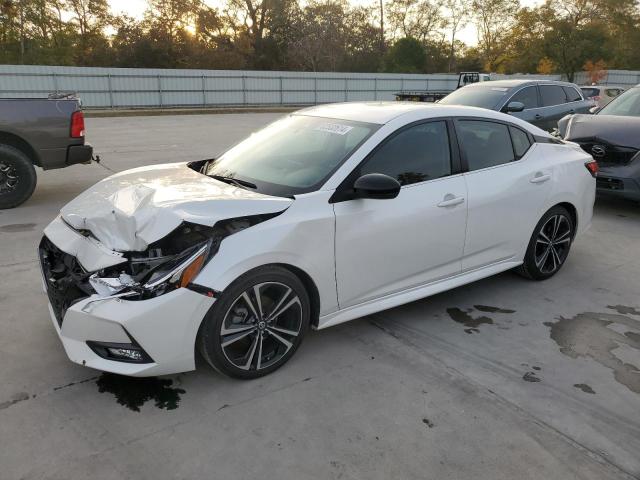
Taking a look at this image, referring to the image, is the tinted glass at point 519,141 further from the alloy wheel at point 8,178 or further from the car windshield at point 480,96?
the alloy wheel at point 8,178

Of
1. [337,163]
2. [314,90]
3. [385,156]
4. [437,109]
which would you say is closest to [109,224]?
[337,163]

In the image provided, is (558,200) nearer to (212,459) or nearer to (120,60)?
(212,459)

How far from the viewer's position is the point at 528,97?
10.4 m

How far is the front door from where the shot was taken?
11.3 ft

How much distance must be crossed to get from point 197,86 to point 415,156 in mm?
25958

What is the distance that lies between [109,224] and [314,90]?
2903 centimetres

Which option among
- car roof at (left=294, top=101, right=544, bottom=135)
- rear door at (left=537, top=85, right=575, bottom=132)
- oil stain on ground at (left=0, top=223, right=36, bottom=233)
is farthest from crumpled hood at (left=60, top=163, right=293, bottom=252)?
rear door at (left=537, top=85, right=575, bottom=132)

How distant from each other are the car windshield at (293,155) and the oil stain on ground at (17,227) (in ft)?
10.1

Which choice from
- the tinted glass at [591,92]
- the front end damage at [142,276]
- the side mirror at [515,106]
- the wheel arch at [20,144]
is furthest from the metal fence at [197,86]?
the front end damage at [142,276]

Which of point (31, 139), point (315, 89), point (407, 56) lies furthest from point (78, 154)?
point (407, 56)

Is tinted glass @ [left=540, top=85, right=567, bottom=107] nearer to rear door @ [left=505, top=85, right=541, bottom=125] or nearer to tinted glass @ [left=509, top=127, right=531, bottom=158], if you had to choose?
rear door @ [left=505, top=85, right=541, bottom=125]

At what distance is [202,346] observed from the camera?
301 centimetres

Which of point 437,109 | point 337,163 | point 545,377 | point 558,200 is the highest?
point 437,109

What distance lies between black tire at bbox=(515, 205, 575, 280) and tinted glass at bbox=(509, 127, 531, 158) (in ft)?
1.96
